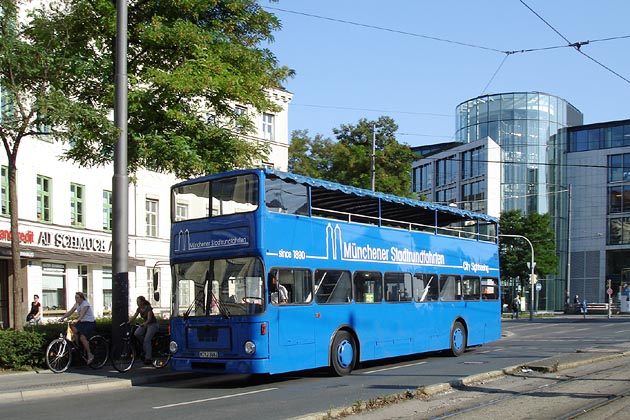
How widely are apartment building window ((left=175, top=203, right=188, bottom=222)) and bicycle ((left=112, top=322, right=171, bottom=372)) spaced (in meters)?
2.93

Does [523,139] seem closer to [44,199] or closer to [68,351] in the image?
[44,199]

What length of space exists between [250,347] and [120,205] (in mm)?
5009

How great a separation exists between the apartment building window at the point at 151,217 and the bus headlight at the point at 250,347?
26898 millimetres

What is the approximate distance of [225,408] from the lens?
12234 mm

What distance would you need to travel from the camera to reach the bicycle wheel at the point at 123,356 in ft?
55.8

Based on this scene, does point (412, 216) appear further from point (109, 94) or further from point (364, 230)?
point (109, 94)

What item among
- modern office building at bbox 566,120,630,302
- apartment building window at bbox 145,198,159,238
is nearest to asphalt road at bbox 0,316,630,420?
apartment building window at bbox 145,198,159,238

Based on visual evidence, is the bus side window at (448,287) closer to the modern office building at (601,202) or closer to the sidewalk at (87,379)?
the sidewalk at (87,379)

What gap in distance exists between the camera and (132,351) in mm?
17312

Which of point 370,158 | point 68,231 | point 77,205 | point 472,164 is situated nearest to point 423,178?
point 472,164

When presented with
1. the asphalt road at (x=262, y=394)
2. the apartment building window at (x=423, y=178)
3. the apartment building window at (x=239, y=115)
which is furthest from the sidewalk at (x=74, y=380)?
the apartment building window at (x=423, y=178)

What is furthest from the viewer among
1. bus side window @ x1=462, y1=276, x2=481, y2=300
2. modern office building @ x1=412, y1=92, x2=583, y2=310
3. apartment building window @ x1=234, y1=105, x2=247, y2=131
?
modern office building @ x1=412, y1=92, x2=583, y2=310

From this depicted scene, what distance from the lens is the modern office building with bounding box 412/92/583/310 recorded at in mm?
76188

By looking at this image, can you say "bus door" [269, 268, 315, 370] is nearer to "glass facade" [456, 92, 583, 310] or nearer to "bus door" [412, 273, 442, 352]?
"bus door" [412, 273, 442, 352]
